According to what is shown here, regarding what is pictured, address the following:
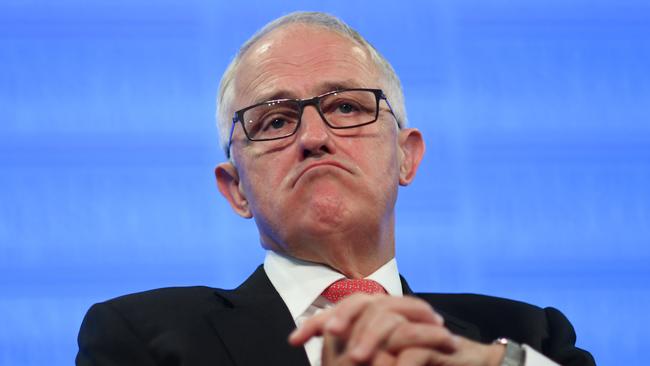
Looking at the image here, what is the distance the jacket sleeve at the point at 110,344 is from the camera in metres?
1.84

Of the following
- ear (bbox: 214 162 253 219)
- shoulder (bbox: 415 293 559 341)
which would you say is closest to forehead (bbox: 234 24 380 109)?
ear (bbox: 214 162 253 219)

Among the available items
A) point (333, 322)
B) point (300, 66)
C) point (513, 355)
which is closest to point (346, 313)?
point (333, 322)

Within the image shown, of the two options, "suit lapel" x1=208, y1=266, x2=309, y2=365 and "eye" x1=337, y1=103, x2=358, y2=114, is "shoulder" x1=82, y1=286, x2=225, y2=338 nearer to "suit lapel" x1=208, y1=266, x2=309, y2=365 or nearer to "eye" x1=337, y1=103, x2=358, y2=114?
"suit lapel" x1=208, y1=266, x2=309, y2=365

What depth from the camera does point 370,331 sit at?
4.22 ft

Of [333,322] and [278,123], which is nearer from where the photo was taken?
[333,322]

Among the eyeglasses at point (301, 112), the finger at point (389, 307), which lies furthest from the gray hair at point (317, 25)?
the finger at point (389, 307)

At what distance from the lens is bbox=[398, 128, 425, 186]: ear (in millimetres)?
2383

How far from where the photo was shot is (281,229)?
7.00ft

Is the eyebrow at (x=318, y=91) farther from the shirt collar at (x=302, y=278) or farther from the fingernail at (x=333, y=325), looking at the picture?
the fingernail at (x=333, y=325)

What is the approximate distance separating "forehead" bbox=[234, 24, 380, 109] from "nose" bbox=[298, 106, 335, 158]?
0.26ft

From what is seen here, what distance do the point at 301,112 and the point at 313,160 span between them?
139 millimetres

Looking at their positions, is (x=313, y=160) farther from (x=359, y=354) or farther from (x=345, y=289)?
(x=359, y=354)

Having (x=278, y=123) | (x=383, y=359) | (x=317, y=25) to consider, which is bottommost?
(x=383, y=359)

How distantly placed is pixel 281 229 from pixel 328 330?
0.88 metres
